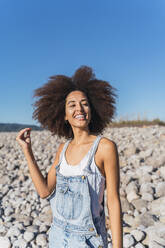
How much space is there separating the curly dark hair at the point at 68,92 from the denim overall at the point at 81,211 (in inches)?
18.0

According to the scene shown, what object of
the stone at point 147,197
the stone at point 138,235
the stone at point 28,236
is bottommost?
the stone at point 28,236

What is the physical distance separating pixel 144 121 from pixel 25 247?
1220 cm

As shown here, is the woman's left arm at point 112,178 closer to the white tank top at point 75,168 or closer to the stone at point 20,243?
the white tank top at point 75,168

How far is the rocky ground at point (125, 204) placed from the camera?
3.09 m

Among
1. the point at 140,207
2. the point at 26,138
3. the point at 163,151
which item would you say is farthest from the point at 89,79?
the point at 163,151

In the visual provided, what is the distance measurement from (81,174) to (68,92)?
0.70 metres

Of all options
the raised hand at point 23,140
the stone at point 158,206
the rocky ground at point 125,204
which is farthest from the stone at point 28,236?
the raised hand at point 23,140

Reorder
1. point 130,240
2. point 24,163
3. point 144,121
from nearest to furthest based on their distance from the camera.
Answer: point 130,240
point 24,163
point 144,121

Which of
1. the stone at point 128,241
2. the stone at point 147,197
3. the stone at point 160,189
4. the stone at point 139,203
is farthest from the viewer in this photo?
the stone at point 160,189

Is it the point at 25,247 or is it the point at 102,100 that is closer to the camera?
the point at 102,100

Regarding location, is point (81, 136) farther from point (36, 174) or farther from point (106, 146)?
point (36, 174)

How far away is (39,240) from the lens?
10.2 feet

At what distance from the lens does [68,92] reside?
210cm

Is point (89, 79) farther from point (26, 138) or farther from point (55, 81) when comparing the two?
point (26, 138)
